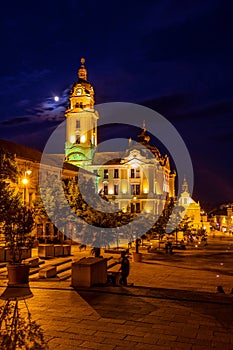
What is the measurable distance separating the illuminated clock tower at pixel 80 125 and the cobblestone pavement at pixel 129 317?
238 feet

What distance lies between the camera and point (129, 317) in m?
9.45

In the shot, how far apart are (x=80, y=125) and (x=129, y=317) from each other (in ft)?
263

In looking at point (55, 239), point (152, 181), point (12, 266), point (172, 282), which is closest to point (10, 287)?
point (12, 266)

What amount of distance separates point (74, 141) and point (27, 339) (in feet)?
267

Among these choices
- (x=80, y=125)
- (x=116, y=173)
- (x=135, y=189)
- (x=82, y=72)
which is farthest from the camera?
(x=82, y=72)

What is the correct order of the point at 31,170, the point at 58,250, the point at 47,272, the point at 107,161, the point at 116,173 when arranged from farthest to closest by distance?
1. the point at 107,161
2. the point at 116,173
3. the point at 31,170
4. the point at 58,250
5. the point at 47,272

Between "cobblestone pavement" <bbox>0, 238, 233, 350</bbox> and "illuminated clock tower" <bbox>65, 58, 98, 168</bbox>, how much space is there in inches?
2854

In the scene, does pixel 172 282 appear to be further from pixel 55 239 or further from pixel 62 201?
pixel 55 239

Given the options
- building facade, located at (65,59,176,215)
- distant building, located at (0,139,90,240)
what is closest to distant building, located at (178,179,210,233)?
building facade, located at (65,59,176,215)

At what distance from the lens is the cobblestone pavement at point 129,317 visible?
774 centimetres

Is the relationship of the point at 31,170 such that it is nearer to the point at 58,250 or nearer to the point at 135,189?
the point at 58,250

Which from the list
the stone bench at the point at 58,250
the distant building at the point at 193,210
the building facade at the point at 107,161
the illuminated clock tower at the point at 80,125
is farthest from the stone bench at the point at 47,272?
the illuminated clock tower at the point at 80,125

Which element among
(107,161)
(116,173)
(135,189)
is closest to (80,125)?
(107,161)

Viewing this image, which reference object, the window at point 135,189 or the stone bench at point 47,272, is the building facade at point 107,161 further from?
the stone bench at point 47,272
